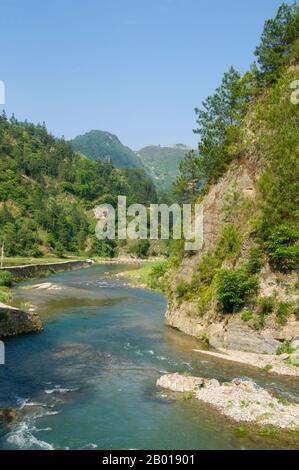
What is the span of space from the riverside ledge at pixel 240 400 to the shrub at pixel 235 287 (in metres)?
10.7

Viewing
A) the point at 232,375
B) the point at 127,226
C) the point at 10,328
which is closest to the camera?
the point at 232,375

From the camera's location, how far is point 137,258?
17488cm

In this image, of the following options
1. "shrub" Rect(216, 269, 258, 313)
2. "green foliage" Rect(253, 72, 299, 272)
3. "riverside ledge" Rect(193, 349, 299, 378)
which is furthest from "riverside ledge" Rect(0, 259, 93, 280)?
"green foliage" Rect(253, 72, 299, 272)

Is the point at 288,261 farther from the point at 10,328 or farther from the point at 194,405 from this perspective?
the point at 10,328

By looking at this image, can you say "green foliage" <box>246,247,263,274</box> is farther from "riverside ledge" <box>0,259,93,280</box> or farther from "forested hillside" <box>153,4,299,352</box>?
"riverside ledge" <box>0,259,93,280</box>

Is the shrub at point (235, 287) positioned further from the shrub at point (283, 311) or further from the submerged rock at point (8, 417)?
the submerged rock at point (8, 417)

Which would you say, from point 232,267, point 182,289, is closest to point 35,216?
point 182,289

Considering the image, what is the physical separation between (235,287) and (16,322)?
69.7ft

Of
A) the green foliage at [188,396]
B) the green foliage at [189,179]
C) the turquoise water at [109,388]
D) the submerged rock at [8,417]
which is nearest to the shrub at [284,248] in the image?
the turquoise water at [109,388]

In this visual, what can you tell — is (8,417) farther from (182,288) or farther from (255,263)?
(182,288)

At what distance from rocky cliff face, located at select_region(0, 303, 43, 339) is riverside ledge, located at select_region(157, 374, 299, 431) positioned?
1838 centimetres
